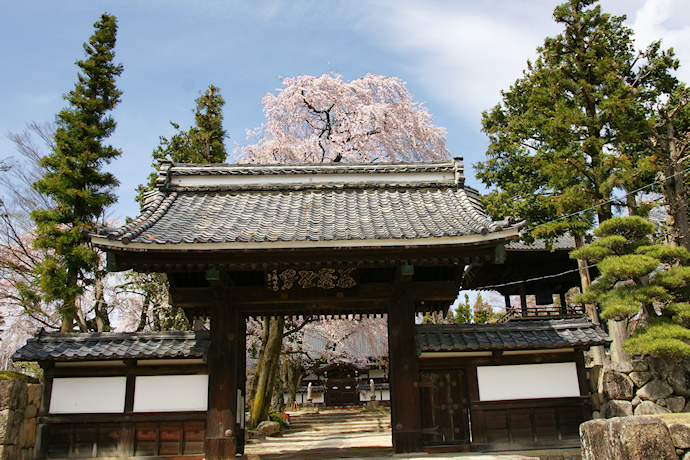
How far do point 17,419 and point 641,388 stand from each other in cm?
943

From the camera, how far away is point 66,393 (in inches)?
305

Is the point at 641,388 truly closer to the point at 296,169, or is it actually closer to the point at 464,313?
the point at 296,169

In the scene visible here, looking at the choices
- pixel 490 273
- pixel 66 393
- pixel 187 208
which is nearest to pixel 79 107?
pixel 187 208

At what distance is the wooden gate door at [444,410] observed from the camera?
8.05 meters

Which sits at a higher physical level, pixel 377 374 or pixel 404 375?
pixel 404 375

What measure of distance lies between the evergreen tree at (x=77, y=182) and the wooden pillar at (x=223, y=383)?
24.8ft

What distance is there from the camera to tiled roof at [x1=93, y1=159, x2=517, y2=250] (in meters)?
6.95

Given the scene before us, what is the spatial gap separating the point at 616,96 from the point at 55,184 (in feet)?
52.5

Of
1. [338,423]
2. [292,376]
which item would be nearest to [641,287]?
[338,423]

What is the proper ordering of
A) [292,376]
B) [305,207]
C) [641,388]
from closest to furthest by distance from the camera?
[641,388], [305,207], [292,376]

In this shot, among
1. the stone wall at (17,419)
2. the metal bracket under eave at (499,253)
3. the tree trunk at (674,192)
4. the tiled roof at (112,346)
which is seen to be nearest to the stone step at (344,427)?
the tree trunk at (674,192)

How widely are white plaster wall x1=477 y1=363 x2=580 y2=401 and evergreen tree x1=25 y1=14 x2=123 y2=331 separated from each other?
10840 millimetres

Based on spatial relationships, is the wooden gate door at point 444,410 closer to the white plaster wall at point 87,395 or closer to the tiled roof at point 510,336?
the tiled roof at point 510,336

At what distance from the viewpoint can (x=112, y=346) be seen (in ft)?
25.7
